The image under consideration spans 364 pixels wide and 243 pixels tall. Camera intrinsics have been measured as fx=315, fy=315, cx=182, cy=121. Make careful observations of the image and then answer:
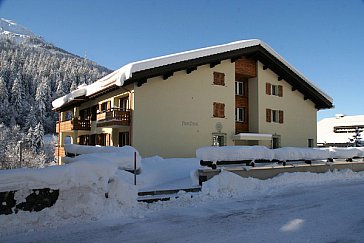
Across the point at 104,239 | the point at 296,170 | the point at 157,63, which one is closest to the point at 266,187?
the point at 296,170

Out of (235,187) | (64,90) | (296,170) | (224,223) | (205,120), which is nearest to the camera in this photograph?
(224,223)

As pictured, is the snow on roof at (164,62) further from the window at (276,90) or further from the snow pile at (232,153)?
the snow pile at (232,153)

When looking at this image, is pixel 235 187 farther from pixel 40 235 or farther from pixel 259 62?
pixel 259 62

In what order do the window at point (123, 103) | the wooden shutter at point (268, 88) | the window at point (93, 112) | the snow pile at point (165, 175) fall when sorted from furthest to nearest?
the window at point (93, 112) → the wooden shutter at point (268, 88) → the window at point (123, 103) → the snow pile at point (165, 175)

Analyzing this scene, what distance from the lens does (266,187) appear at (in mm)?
13555

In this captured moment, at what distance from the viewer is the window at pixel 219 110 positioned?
24.8 metres

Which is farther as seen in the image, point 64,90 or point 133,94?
point 64,90

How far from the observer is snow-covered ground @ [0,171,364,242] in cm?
654

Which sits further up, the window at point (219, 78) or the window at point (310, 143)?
the window at point (219, 78)

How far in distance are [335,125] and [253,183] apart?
44019mm

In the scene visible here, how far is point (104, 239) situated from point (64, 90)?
9371cm

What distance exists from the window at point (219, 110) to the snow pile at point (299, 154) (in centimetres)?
854

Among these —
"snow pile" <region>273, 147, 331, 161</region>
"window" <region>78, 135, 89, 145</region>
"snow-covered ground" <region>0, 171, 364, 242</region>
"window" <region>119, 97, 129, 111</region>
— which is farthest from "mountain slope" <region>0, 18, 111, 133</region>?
"snow-covered ground" <region>0, 171, 364, 242</region>

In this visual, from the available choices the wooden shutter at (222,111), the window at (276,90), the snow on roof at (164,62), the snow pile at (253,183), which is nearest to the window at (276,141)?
the window at (276,90)
